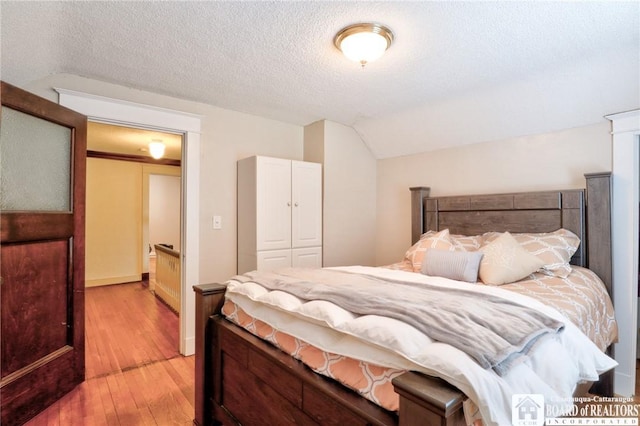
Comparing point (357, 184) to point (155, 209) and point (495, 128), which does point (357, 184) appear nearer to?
point (495, 128)

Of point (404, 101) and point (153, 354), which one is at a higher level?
point (404, 101)

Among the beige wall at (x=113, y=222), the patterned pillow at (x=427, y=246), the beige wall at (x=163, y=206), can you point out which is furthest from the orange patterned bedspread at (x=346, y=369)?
the beige wall at (x=163, y=206)

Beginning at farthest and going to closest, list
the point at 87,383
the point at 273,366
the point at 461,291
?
the point at 87,383, the point at 461,291, the point at 273,366

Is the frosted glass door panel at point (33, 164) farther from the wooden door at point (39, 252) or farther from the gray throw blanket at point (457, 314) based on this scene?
the gray throw blanket at point (457, 314)

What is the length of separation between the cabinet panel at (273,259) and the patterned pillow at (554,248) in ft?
6.57

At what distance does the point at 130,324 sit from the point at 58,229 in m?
1.87

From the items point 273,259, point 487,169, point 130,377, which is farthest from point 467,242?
point 130,377

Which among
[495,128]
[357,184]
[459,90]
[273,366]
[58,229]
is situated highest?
[459,90]

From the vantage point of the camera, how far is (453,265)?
229cm

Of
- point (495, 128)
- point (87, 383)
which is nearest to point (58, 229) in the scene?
point (87, 383)

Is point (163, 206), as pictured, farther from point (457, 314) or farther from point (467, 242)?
point (457, 314)

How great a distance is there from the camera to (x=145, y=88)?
267cm

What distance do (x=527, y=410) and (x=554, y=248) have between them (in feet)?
5.79

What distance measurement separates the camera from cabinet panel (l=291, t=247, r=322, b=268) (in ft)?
10.8
